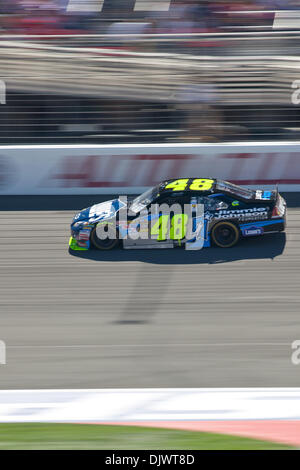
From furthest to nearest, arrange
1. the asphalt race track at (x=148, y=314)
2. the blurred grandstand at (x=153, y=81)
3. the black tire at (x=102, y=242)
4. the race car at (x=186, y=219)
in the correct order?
the blurred grandstand at (x=153, y=81), the black tire at (x=102, y=242), the race car at (x=186, y=219), the asphalt race track at (x=148, y=314)

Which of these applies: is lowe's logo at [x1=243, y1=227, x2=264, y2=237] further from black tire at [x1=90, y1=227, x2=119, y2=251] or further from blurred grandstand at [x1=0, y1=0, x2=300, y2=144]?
blurred grandstand at [x1=0, y1=0, x2=300, y2=144]

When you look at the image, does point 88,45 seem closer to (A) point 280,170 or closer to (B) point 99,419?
(A) point 280,170

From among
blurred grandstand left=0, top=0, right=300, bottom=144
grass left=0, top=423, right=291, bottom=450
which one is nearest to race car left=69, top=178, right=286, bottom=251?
blurred grandstand left=0, top=0, right=300, bottom=144

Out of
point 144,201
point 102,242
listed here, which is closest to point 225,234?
point 144,201

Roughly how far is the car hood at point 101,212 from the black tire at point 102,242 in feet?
0.69

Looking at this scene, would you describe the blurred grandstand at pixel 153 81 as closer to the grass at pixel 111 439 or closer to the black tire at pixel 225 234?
the black tire at pixel 225 234

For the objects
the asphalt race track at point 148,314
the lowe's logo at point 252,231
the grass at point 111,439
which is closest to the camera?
the grass at point 111,439

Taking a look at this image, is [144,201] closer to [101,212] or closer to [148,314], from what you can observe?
[101,212]

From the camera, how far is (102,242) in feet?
35.6

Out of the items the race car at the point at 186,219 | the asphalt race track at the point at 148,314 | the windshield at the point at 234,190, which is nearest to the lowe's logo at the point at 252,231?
the race car at the point at 186,219

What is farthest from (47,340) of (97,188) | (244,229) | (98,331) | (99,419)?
(97,188)

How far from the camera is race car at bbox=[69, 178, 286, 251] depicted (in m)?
10.5

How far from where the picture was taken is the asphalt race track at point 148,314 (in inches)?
273

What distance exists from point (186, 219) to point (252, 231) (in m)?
1.09
